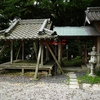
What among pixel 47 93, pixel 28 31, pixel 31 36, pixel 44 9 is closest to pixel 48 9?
pixel 44 9

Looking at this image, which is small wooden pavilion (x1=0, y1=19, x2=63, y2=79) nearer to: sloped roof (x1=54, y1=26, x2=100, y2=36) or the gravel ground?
sloped roof (x1=54, y1=26, x2=100, y2=36)

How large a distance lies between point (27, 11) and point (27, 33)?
6466mm

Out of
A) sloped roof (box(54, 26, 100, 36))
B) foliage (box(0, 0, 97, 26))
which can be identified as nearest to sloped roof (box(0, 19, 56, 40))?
Result: sloped roof (box(54, 26, 100, 36))

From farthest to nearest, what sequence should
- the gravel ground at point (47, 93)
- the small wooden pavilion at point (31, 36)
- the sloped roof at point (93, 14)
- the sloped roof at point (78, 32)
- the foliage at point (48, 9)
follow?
1. the foliage at point (48, 9)
2. the sloped roof at point (78, 32)
3. the small wooden pavilion at point (31, 36)
4. the sloped roof at point (93, 14)
5. the gravel ground at point (47, 93)

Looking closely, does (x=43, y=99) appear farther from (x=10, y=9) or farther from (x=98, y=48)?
(x=10, y=9)

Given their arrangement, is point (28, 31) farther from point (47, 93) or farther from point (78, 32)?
point (47, 93)

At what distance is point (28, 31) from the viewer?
436 inches

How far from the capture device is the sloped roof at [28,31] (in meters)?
10.0

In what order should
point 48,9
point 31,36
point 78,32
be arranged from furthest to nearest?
1. point 48,9
2. point 78,32
3. point 31,36

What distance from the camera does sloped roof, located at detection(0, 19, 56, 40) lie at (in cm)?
1004

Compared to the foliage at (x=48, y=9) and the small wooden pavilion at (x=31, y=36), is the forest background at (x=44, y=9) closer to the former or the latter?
the foliage at (x=48, y=9)

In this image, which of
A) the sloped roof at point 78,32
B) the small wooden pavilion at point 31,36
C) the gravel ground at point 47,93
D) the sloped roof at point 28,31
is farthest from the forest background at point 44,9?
the gravel ground at point 47,93

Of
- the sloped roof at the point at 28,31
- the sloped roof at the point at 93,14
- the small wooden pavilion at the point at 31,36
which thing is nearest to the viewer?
the sloped roof at the point at 93,14

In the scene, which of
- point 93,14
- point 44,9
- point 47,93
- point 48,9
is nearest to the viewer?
point 47,93
